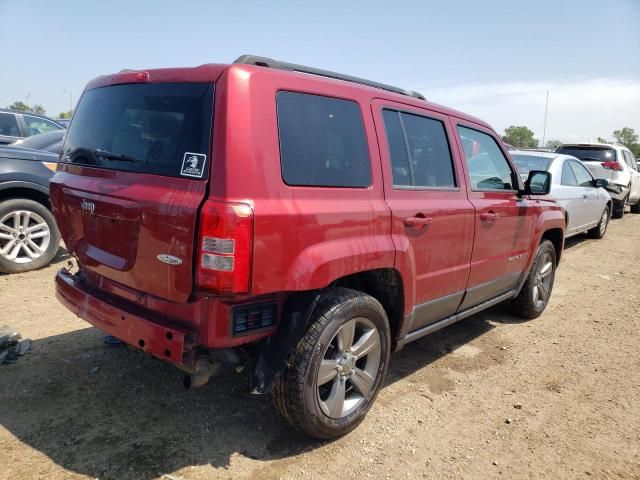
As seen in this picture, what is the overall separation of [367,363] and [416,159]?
1.36 metres

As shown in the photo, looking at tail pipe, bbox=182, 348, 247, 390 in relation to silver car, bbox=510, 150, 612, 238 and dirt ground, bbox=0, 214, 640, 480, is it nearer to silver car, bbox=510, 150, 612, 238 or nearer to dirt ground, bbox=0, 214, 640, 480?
dirt ground, bbox=0, 214, 640, 480

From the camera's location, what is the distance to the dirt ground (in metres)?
2.52

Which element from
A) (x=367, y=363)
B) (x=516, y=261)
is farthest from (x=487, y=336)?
(x=367, y=363)

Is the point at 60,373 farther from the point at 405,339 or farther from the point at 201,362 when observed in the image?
the point at 405,339

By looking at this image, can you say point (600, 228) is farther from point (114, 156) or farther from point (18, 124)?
point (18, 124)

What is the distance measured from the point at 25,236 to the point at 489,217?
16.2 ft

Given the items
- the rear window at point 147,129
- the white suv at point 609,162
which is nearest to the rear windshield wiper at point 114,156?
the rear window at point 147,129

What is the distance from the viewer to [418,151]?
10.5 ft

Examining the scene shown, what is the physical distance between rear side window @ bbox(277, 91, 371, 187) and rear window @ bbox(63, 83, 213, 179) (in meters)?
0.39

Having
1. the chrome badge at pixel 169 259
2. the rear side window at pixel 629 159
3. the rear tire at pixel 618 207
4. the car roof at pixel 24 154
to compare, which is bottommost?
the rear tire at pixel 618 207

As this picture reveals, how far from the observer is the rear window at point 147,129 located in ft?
7.29

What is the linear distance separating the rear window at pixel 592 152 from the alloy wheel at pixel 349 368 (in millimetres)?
11436

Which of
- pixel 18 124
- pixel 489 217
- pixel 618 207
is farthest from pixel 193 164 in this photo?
pixel 618 207

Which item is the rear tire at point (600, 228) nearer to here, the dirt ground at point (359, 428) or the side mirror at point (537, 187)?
the dirt ground at point (359, 428)
